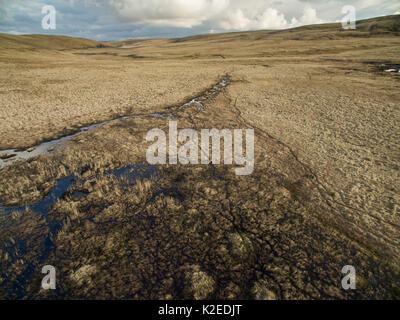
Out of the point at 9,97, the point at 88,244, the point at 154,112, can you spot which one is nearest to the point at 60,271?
the point at 88,244

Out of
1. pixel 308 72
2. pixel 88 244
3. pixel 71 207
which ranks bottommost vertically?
pixel 88 244

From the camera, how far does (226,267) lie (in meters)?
6.20

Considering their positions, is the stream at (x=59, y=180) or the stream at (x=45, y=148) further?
the stream at (x=45, y=148)

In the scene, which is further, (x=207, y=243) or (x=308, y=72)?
(x=308, y=72)

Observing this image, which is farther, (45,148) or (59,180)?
(45,148)

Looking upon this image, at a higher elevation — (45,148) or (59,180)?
(45,148)

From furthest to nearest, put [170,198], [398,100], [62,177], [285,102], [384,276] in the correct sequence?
[285,102]
[398,100]
[62,177]
[170,198]
[384,276]

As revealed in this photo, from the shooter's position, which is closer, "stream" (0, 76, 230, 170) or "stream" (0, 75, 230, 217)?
"stream" (0, 75, 230, 217)

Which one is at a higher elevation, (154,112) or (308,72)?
(308,72)

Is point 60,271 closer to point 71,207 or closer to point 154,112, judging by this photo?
point 71,207
